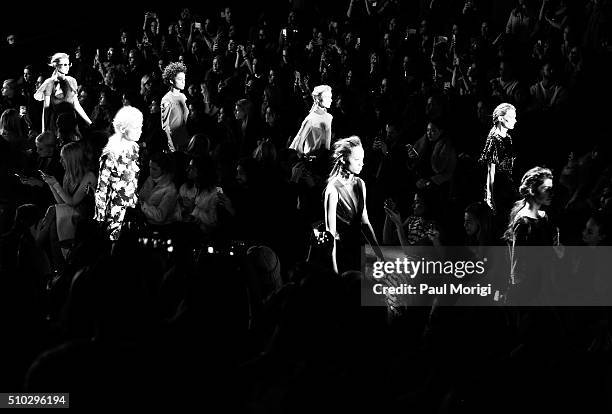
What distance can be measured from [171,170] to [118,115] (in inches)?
30.5

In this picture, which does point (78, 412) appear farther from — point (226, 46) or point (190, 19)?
point (190, 19)

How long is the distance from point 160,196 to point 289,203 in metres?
1.59

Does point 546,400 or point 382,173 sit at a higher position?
point 382,173

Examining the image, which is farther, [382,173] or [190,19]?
[190,19]

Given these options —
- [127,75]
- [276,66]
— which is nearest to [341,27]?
Result: [276,66]

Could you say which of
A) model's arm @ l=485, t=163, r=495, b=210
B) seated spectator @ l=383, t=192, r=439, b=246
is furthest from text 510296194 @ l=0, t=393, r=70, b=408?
model's arm @ l=485, t=163, r=495, b=210

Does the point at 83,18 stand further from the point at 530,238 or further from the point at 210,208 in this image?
the point at 530,238

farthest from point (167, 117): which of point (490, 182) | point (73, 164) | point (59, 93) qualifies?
point (490, 182)

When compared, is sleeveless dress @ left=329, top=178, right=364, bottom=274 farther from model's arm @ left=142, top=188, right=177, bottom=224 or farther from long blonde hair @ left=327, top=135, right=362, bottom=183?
model's arm @ left=142, top=188, right=177, bottom=224

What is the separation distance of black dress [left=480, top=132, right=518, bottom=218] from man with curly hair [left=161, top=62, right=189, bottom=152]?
4.45m

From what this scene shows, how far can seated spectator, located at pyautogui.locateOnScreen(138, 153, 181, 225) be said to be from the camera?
10586mm

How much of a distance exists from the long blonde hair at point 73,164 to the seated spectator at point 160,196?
67cm

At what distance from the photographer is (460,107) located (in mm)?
14242

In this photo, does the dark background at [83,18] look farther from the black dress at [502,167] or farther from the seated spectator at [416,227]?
the seated spectator at [416,227]
